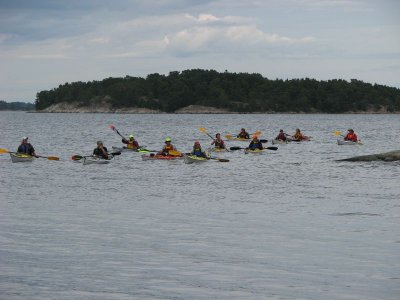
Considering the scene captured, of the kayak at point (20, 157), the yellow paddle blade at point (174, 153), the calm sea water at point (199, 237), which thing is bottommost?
the calm sea water at point (199, 237)

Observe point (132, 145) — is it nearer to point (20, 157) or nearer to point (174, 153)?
point (174, 153)

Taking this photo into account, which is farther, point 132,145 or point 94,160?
point 132,145

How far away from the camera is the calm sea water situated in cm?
1484

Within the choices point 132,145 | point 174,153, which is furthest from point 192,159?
point 132,145

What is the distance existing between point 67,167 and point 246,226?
2268cm

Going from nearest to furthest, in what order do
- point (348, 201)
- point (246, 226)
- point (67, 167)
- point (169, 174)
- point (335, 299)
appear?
1. point (335, 299)
2. point (246, 226)
3. point (348, 201)
4. point (169, 174)
5. point (67, 167)

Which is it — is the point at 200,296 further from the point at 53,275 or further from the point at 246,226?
the point at 246,226

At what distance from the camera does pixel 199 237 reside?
64.8 ft

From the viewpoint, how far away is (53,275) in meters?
15.5

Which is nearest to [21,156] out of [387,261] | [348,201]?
[348,201]

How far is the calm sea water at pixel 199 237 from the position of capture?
14.8 metres

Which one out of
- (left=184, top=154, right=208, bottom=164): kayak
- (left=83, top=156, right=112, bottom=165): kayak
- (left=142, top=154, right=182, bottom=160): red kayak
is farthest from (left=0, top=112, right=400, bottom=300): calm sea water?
(left=142, top=154, right=182, bottom=160): red kayak

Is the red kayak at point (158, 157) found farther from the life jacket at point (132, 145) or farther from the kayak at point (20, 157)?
the life jacket at point (132, 145)

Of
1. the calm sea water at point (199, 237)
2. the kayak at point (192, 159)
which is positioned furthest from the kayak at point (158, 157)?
the calm sea water at point (199, 237)
